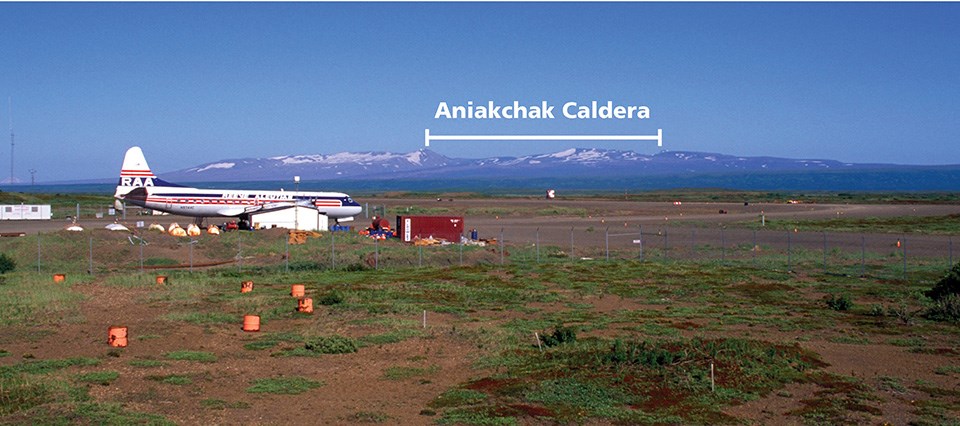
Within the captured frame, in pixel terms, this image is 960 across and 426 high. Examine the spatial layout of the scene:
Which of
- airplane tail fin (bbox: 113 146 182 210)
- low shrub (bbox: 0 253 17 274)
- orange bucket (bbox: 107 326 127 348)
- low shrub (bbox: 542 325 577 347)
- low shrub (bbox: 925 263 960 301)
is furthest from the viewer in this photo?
airplane tail fin (bbox: 113 146 182 210)

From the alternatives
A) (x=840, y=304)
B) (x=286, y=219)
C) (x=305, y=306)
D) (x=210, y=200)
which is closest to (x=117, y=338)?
(x=305, y=306)

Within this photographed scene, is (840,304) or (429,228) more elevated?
(429,228)

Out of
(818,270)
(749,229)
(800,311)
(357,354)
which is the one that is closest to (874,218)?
(749,229)

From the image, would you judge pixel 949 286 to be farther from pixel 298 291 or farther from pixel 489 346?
pixel 298 291

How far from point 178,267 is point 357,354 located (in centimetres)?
2482

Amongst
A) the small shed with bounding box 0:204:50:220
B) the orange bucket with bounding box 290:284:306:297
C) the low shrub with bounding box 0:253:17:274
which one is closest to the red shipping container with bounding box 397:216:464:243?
the low shrub with bounding box 0:253:17:274

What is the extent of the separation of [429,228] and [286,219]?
35.1 ft

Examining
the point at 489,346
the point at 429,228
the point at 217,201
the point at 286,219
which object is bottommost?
the point at 489,346

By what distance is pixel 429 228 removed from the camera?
56.0 metres

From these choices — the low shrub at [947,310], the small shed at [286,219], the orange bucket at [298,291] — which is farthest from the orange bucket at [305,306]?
the small shed at [286,219]

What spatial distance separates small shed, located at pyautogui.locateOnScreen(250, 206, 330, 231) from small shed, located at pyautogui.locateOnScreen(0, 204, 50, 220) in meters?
30.1

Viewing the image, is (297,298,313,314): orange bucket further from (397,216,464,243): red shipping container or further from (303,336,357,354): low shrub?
(397,216,464,243): red shipping container

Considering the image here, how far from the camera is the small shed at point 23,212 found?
79.5 m

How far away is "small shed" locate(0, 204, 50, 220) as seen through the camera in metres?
79.5
